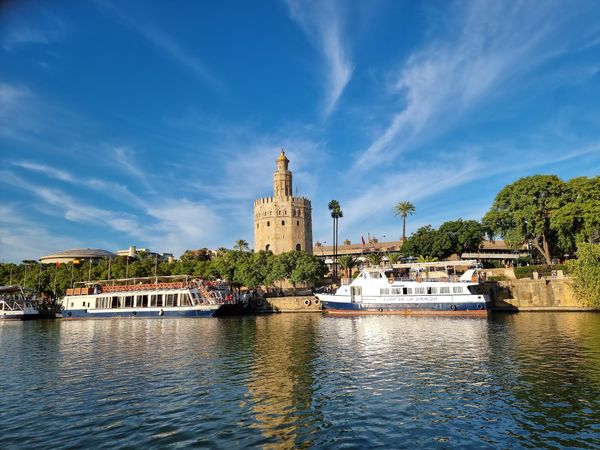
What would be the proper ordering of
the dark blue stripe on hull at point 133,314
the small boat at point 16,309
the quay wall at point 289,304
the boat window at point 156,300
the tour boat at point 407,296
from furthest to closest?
the quay wall at point 289,304 → the small boat at point 16,309 → the boat window at point 156,300 → the dark blue stripe on hull at point 133,314 → the tour boat at point 407,296

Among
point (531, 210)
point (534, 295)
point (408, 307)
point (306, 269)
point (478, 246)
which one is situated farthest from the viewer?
point (478, 246)

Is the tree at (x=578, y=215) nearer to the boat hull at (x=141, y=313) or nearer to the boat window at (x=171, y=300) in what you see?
the boat hull at (x=141, y=313)

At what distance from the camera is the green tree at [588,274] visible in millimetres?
50562

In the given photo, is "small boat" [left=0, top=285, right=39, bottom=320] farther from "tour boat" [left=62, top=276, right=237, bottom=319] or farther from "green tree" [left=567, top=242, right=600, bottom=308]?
"green tree" [left=567, top=242, right=600, bottom=308]

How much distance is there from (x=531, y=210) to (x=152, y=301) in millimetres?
60597

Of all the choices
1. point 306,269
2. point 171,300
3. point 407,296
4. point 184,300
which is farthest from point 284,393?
point 306,269

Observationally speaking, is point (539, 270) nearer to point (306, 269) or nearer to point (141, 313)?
point (306, 269)

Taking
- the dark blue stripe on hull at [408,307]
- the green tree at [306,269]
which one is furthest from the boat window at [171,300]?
the dark blue stripe on hull at [408,307]

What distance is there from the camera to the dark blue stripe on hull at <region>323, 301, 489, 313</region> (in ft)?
178

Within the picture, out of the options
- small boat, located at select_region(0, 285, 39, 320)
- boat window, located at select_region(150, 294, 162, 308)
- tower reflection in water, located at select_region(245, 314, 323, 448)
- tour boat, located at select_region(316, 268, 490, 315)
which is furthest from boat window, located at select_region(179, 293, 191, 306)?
tower reflection in water, located at select_region(245, 314, 323, 448)

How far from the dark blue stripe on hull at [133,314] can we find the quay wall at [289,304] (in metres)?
14.6

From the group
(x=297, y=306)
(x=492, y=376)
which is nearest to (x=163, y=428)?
(x=492, y=376)

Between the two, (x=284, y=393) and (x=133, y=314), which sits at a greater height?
(x=133, y=314)

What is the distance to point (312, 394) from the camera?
18.6m
